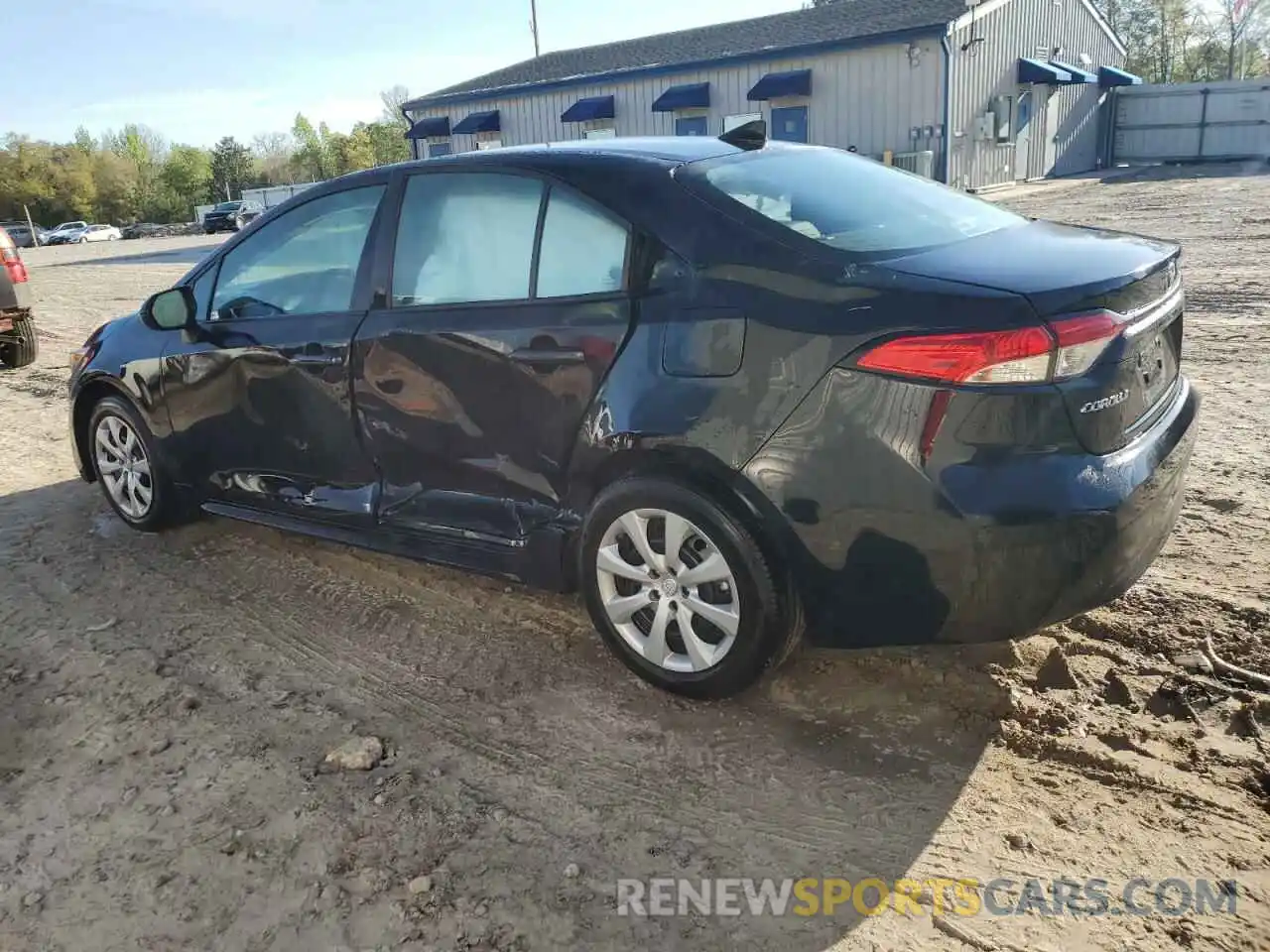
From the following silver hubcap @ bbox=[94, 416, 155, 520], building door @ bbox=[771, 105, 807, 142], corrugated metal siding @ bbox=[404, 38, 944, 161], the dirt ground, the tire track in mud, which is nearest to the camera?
the dirt ground

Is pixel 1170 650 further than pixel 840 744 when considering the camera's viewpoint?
Yes

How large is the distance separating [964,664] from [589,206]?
1.93 metres

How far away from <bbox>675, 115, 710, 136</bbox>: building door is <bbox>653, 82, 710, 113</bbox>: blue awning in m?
0.45

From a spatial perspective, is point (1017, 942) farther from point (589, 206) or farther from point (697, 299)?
point (589, 206)

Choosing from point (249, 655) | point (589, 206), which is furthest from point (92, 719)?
point (589, 206)

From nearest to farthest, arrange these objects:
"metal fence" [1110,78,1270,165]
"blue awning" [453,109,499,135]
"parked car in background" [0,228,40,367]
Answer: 1. "parked car in background" [0,228,40,367]
2. "metal fence" [1110,78,1270,165]
3. "blue awning" [453,109,499,135]

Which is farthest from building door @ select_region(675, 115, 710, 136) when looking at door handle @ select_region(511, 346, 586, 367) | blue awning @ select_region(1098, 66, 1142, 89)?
door handle @ select_region(511, 346, 586, 367)

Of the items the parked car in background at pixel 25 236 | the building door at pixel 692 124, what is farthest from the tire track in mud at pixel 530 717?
the parked car in background at pixel 25 236

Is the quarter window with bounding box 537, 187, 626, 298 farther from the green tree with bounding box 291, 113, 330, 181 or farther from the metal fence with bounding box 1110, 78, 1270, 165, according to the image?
the green tree with bounding box 291, 113, 330, 181

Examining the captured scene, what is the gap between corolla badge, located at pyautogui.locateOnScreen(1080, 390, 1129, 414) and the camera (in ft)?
8.25

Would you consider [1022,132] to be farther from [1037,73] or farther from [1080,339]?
[1080,339]

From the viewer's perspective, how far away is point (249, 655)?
3.62 m

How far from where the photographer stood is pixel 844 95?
2362 cm

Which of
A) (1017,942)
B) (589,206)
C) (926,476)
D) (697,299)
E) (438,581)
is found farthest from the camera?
(438,581)
